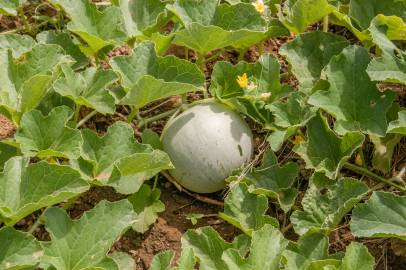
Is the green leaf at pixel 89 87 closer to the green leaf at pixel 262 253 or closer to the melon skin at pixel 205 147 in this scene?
the melon skin at pixel 205 147

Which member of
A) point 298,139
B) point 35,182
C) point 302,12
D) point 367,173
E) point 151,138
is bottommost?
point 367,173

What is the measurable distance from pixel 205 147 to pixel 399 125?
2.03 feet

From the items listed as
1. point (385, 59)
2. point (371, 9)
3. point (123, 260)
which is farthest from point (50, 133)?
point (371, 9)

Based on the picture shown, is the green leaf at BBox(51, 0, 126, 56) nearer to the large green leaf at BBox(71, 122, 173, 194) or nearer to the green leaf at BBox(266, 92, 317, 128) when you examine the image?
the large green leaf at BBox(71, 122, 173, 194)

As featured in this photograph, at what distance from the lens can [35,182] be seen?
7.14ft

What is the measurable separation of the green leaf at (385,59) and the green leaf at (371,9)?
0.45 ft

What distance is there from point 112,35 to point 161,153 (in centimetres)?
56

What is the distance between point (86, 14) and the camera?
2629 mm

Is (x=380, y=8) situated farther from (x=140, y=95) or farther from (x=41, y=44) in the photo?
(x=41, y=44)

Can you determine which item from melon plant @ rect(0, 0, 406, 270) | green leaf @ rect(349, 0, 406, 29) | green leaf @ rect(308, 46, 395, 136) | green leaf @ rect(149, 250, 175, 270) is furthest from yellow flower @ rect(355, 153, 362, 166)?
green leaf @ rect(149, 250, 175, 270)

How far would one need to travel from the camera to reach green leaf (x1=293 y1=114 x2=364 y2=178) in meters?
2.35

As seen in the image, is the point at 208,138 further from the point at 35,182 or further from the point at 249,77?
the point at 35,182

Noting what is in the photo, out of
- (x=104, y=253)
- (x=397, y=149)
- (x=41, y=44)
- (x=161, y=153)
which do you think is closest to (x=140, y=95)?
(x=161, y=153)

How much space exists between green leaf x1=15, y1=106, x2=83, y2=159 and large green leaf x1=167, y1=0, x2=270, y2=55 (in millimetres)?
521
